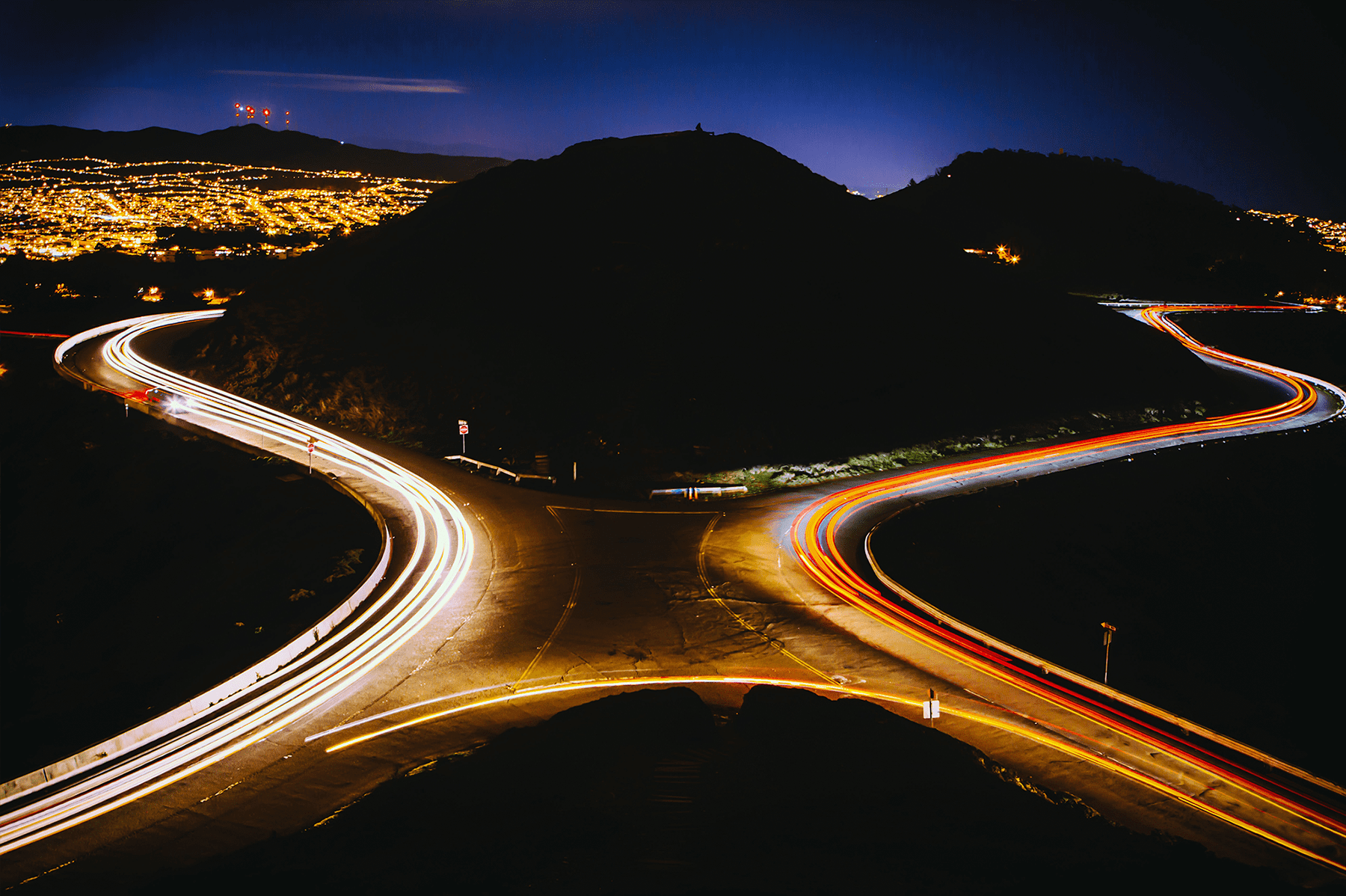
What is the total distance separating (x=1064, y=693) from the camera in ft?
59.0

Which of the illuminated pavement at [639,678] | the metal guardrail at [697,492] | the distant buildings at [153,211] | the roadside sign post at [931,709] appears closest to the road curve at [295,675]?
the illuminated pavement at [639,678]

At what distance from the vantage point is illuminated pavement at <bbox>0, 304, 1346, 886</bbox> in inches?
531

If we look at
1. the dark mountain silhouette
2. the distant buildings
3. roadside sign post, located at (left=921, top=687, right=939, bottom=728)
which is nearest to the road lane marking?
roadside sign post, located at (left=921, top=687, right=939, bottom=728)

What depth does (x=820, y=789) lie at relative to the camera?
41.5 ft

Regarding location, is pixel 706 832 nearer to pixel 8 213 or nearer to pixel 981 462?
pixel 981 462

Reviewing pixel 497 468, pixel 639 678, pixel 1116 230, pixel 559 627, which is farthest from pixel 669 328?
pixel 1116 230

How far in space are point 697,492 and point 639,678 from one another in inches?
641

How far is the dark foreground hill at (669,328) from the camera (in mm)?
41625

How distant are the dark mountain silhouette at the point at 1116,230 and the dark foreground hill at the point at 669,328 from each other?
46862 millimetres

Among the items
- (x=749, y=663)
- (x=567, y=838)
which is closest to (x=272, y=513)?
(x=749, y=663)

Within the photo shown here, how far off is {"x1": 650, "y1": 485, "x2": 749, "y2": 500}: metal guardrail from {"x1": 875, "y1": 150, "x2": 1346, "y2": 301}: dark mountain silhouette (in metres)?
74.6

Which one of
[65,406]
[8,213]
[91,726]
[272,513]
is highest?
[8,213]

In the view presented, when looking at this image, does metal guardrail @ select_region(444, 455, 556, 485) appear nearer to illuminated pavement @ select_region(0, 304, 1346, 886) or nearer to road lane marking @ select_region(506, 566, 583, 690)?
illuminated pavement @ select_region(0, 304, 1346, 886)

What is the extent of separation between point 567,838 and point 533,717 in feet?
19.4
